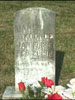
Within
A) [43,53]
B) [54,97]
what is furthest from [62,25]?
[54,97]

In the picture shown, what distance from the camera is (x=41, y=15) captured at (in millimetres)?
5707

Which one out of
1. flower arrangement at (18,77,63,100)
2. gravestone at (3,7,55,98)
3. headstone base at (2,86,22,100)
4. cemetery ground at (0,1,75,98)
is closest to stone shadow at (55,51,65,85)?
cemetery ground at (0,1,75,98)

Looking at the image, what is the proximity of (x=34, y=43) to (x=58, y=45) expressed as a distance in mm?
4710

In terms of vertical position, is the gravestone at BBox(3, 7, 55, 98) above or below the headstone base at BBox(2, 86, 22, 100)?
above

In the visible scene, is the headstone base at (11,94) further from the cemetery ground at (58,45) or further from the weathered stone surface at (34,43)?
the cemetery ground at (58,45)

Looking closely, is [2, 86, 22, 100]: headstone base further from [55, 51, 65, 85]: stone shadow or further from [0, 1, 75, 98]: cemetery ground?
[55, 51, 65, 85]: stone shadow

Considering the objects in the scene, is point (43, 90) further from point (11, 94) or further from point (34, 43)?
point (34, 43)

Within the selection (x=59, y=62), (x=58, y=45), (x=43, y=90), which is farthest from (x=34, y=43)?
(x=58, y=45)

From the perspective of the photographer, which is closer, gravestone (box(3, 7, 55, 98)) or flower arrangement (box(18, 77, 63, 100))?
flower arrangement (box(18, 77, 63, 100))

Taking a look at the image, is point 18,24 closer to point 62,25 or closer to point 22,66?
point 22,66

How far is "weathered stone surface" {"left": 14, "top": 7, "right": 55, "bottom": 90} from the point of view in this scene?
570 cm

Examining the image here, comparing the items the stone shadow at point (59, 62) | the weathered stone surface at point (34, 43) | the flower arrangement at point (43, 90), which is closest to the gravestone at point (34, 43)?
the weathered stone surface at point (34, 43)

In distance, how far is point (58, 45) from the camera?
10.4 metres

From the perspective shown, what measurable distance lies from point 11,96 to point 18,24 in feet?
4.48
